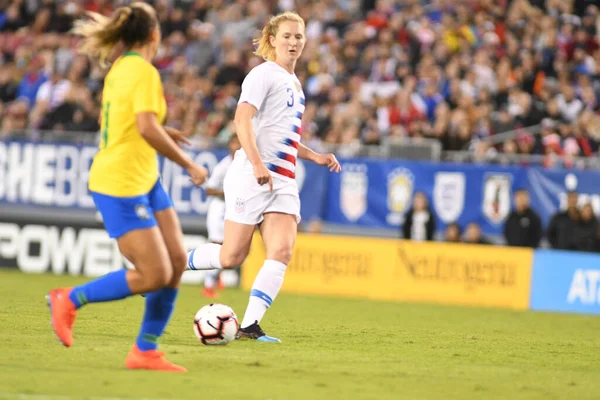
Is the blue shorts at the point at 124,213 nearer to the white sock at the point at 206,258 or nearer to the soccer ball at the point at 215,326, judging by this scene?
the soccer ball at the point at 215,326

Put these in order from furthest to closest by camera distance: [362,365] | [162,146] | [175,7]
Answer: [175,7]
[362,365]
[162,146]

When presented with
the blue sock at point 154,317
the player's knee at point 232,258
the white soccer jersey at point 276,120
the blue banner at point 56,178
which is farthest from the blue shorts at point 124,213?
the blue banner at point 56,178

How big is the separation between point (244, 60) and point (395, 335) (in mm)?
13582

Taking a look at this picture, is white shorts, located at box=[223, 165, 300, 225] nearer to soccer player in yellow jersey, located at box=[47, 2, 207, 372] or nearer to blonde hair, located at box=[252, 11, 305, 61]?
blonde hair, located at box=[252, 11, 305, 61]

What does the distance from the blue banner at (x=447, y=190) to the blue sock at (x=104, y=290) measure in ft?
40.0

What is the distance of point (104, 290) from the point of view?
7512 millimetres

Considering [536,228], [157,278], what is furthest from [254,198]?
[536,228]

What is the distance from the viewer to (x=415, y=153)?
19.8m

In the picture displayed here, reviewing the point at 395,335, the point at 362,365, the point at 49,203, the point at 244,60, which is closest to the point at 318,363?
the point at 362,365

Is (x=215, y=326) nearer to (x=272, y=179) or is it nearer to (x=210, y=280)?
(x=272, y=179)

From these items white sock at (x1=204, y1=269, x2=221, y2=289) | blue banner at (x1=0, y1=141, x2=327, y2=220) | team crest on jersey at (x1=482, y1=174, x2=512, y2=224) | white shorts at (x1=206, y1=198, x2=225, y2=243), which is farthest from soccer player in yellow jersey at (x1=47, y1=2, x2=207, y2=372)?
blue banner at (x1=0, y1=141, x2=327, y2=220)

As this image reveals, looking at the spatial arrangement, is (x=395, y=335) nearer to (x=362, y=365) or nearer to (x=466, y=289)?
(x=362, y=365)

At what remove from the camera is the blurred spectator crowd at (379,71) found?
2027 cm

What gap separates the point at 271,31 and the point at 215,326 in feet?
8.40
